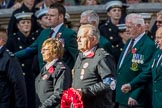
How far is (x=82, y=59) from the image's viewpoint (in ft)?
34.3

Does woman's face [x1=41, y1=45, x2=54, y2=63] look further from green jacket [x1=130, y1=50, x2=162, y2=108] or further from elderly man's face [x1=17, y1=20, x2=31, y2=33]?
elderly man's face [x1=17, y1=20, x2=31, y2=33]

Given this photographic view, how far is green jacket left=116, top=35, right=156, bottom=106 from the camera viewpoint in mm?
12414

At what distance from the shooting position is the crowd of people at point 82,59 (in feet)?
33.9

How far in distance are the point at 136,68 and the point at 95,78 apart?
7.58 ft

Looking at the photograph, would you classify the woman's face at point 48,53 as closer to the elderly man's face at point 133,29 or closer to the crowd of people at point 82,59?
the crowd of people at point 82,59

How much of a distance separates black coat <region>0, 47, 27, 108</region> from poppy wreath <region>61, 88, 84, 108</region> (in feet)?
6.79

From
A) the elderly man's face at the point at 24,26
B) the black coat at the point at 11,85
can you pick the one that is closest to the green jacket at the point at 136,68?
the black coat at the point at 11,85

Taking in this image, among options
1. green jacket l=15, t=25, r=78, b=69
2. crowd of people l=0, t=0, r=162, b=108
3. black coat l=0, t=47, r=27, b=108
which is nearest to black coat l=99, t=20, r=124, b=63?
crowd of people l=0, t=0, r=162, b=108

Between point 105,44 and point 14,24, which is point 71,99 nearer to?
point 105,44

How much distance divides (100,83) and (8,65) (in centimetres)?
252

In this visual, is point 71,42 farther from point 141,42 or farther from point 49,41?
point 49,41

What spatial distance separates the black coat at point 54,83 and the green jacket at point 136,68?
1.86m

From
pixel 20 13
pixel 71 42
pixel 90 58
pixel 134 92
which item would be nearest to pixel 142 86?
pixel 134 92

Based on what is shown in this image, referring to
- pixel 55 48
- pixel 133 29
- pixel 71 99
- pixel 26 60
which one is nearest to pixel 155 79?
pixel 133 29
